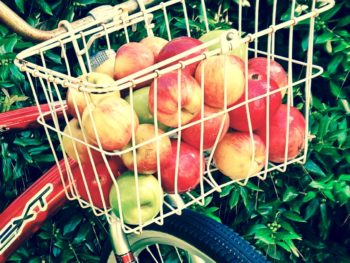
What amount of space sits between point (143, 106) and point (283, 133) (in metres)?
0.23

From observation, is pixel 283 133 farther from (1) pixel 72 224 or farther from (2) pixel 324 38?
(1) pixel 72 224

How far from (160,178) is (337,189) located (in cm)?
92

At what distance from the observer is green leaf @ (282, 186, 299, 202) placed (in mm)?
1764

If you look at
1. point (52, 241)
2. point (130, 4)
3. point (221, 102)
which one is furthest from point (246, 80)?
point (52, 241)

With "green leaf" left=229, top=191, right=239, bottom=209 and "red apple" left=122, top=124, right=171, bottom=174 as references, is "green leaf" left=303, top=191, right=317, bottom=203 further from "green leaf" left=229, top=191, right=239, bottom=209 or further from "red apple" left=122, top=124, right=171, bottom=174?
"red apple" left=122, top=124, right=171, bottom=174

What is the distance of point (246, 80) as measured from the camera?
89 centimetres

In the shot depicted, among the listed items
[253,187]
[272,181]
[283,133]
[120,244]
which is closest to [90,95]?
[283,133]

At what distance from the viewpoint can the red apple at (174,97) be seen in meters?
0.85

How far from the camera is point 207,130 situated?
2.93 ft

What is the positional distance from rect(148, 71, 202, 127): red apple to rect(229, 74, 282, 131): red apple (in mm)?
84

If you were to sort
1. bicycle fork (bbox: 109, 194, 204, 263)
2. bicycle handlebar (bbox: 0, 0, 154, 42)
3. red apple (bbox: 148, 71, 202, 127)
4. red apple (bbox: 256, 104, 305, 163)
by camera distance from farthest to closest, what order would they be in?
1. bicycle fork (bbox: 109, 194, 204, 263)
2. bicycle handlebar (bbox: 0, 0, 154, 42)
3. red apple (bbox: 256, 104, 305, 163)
4. red apple (bbox: 148, 71, 202, 127)

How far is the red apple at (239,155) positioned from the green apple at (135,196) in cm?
11

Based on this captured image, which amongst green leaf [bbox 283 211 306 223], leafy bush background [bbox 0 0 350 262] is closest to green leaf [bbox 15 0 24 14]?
leafy bush background [bbox 0 0 350 262]

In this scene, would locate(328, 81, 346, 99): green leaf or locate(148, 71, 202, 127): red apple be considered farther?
locate(328, 81, 346, 99): green leaf
